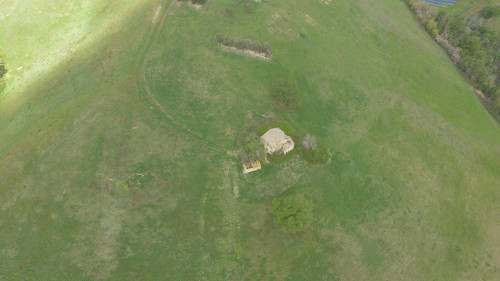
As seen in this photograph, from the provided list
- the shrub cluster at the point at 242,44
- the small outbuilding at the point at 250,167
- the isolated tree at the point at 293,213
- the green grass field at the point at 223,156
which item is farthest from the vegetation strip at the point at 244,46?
the isolated tree at the point at 293,213

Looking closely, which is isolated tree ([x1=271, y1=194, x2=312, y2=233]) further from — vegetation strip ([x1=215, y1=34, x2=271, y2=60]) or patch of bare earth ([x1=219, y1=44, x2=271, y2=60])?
vegetation strip ([x1=215, y1=34, x2=271, y2=60])

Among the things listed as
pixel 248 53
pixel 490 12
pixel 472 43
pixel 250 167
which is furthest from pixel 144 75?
pixel 490 12

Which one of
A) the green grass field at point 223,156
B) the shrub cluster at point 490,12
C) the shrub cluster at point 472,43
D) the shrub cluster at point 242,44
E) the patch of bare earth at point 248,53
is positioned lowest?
the green grass field at point 223,156

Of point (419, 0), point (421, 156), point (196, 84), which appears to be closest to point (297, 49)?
point (196, 84)

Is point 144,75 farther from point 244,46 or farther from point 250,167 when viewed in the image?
point 250,167

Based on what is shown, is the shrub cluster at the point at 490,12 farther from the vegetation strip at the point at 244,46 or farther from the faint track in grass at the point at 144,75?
the faint track in grass at the point at 144,75

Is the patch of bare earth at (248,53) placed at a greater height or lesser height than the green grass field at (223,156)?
greater

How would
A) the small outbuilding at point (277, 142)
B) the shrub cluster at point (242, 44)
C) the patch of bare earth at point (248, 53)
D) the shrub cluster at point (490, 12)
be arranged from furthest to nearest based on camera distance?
the shrub cluster at point (490, 12) → the patch of bare earth at point (248, 53) → the shrub cluster at point (242, 44) → the small outbuilding at point (277, 142)
